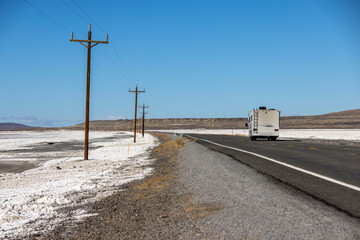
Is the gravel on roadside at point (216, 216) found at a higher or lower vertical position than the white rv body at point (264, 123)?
lower

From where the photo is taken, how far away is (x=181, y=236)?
476cm

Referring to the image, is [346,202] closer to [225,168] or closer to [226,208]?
[226,208]

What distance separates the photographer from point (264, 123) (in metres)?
33.1

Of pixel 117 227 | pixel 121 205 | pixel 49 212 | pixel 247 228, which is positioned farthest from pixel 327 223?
pixel 49 212

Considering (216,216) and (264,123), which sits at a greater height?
(264,123)

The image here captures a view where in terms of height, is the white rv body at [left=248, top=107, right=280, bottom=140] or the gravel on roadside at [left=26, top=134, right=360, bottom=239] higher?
the white rv body at [left=248, top=107, right=280, bottom=140]

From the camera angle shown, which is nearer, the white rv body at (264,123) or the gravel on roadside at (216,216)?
the gravel on roadside at (216,216)

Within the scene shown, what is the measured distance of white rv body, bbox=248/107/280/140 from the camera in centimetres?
3297

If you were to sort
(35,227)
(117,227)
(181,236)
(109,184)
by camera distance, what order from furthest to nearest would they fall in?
(109,184) < (35,227) < (117,227) < (181,236)

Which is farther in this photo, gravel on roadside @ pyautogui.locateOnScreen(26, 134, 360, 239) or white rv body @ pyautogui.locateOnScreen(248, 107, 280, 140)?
white rv body @ pyautogui.locateOnScreen(248, 107, 280, 140)

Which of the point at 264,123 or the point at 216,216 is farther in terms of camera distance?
the point at 264,123

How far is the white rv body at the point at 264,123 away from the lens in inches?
1298

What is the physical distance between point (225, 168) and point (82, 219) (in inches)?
222

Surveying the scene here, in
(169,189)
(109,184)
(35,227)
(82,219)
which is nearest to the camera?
(35,227)
